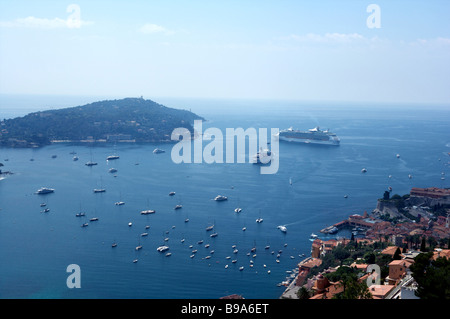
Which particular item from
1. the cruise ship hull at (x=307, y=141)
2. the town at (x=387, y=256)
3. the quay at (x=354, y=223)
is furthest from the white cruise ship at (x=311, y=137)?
the quay at (x=354, y=223)

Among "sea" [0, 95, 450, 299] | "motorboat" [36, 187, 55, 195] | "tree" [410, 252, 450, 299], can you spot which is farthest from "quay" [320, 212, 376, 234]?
"motorboat" [36, 187, 55, 195]

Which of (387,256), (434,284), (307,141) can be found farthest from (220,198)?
(307,141)

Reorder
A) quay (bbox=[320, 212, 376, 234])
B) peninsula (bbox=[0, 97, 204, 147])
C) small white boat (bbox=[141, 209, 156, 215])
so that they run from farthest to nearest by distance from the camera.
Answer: peninsula (bbox=[0, 97, 204, 147]) → small white boat (bbox=[141, 209, 156, 215]) → quay (bbox=[320, 212, 376, 234])

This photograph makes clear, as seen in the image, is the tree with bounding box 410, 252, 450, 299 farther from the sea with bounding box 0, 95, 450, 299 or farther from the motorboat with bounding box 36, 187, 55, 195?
the motorboat with bounding box 36, 187, 55, 195

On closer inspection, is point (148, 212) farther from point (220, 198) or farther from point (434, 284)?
point (434, 284)

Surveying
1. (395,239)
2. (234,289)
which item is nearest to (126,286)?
(234,289)
